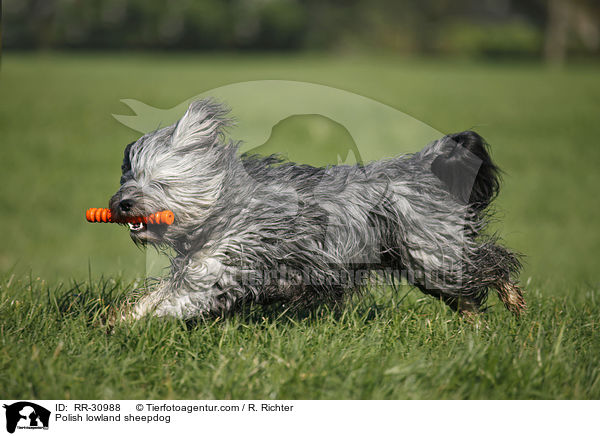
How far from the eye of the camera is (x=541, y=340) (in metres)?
3.53

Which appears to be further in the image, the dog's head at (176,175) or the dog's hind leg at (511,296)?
the dog's hind leg at (511,296)

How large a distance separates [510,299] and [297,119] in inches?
74.8

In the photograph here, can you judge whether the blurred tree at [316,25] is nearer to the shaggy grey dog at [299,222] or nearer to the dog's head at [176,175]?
the dog's head at [176,175]

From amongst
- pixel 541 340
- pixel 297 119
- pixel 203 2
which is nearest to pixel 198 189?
pixel 297 119

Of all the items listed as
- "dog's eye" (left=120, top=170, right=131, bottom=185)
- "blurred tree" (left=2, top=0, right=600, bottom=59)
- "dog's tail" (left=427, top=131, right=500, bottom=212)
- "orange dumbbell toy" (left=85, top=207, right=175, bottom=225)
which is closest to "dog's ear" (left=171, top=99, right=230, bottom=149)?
"dog's eye" (left=120, top=170, right=131, bottom=185)

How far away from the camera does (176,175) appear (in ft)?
11.5

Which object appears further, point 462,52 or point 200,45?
point 462,52

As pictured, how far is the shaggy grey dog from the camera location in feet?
11.6

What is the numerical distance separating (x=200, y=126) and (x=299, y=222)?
32.4 inches

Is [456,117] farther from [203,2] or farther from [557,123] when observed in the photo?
[203,2]

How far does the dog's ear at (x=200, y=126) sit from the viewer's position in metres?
3.56
